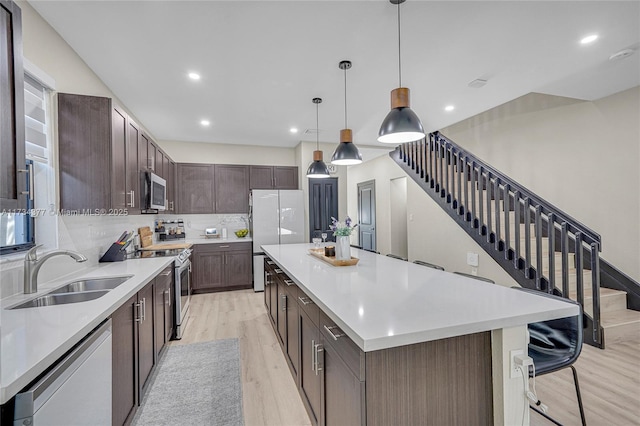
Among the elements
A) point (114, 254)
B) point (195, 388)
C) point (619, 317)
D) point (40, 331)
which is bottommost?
point (195, 388)

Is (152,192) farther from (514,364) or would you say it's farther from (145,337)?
(514,364)

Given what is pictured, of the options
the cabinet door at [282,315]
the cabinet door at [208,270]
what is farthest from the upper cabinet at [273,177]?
the cabinet door at [282,315]

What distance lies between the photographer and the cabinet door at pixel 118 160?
2.29 metres

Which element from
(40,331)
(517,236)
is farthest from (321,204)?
(40,331)

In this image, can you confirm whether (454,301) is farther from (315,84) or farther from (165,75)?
(165,75)

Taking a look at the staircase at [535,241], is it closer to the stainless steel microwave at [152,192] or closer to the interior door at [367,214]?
the interior door at [367,214]

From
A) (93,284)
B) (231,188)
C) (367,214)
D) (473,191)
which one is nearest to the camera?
(93,284)

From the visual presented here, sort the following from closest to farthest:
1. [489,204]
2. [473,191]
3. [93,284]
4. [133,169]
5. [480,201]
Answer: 1. [93,284]
2. [133,169]
3. [489,204]
4. [480,201]
5. [473,191]

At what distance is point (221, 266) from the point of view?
5027 millimetres

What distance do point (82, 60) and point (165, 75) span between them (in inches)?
25.8

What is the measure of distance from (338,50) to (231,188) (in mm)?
3641

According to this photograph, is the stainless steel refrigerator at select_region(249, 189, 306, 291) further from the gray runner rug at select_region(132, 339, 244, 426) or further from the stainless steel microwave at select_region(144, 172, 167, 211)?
the gray runner rug at select_region(132, 339, 244, 426)

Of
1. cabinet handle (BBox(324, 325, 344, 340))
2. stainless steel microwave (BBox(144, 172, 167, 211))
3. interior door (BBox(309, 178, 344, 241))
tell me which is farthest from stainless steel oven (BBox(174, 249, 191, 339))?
interior door (BBox(309, 178, 344, 241))

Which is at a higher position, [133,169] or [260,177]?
[260,177]
